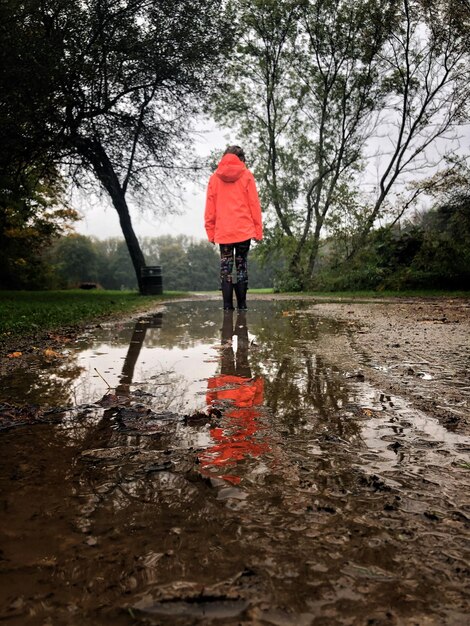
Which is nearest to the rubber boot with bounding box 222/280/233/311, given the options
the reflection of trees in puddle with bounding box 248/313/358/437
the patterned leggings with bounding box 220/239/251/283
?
the patterned leggings with bounding box 220/239/251/283

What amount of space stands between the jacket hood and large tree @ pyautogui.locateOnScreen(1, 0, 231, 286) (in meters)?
4.25

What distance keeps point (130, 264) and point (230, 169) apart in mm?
80837

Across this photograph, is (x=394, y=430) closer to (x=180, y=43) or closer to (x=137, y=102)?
(x=180, y=43)

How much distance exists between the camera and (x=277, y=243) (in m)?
19.3

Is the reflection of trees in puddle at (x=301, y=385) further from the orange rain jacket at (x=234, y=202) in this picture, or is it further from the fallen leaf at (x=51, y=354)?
the orange rain jacket at (x=234, y=202)

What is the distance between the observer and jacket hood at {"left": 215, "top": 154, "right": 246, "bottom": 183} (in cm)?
616

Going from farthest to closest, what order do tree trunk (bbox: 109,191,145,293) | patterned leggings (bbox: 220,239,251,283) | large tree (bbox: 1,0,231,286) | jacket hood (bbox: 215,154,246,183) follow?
tree trunk (bbox: 109,191,145,293)
large tree (bbox: 1,0,231,286)
patterned leggings (bbox: 220,239,251,283)
jacket hood (bbox: 215,154,246,183)

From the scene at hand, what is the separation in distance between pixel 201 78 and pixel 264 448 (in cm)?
1267

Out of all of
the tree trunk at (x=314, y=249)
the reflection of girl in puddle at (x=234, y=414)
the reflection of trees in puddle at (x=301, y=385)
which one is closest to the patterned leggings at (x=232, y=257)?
the reflection of trees in puddle at (x=301, y=385)

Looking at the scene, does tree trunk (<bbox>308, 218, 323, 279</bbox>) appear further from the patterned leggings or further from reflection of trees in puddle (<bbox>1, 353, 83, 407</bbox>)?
reflection of trees in puddle (<bbox>1, 353, 83, 407</bbox>)

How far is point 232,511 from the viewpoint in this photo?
106 centimetres

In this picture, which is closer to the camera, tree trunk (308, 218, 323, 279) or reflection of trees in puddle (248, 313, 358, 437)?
reflection of trees in puddle (248, 313, 358, 437)

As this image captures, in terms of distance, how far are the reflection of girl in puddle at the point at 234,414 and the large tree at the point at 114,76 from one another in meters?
7.61

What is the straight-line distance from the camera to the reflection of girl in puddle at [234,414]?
136cm
